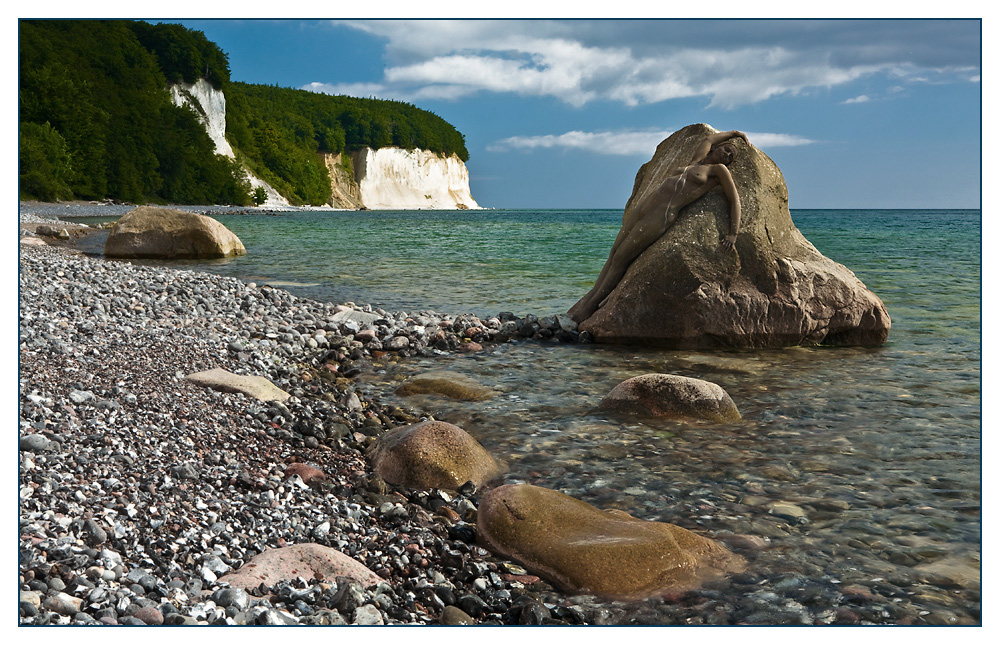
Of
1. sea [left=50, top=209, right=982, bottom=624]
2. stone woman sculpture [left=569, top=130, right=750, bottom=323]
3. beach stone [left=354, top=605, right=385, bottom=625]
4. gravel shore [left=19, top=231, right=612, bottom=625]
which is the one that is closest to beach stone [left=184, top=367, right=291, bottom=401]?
A: gravel shore [left=19, top=231, right=612, bottom=625]

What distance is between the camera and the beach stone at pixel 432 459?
446cm

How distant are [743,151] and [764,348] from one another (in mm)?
2751

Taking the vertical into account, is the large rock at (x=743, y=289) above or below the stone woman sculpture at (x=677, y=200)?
below

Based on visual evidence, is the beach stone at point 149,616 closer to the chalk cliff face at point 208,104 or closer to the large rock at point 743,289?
the large rock at point 743,289

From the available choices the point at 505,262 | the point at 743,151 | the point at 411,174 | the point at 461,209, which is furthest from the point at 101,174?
the point at 461,209

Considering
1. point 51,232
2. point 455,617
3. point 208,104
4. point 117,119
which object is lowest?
point 455,617

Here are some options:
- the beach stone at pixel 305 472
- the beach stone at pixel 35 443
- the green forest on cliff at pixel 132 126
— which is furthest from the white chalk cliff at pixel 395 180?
the beach stone at pixel 35 443

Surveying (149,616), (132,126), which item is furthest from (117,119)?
(149,616)

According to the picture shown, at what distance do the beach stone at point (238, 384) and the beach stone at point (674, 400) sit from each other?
302 centimetres

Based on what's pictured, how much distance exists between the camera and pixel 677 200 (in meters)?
9.10

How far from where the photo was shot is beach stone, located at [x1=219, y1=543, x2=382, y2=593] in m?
2.94

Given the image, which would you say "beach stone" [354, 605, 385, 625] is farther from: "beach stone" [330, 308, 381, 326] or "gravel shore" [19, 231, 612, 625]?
"beach stone" [330, 308, 381, 326]

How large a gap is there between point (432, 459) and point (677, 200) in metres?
6.03

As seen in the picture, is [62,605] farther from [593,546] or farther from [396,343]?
[396,343]
